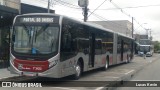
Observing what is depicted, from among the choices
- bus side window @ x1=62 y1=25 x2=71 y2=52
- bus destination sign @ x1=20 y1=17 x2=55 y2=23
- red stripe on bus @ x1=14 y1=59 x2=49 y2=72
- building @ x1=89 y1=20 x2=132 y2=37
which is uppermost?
building @ x1=89 y1=20 x2=132 y2=37

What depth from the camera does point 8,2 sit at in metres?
30.6

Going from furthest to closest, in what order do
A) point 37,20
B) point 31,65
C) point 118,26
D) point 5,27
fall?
point 118,26
point 5,27
point 37,20
point 31,65

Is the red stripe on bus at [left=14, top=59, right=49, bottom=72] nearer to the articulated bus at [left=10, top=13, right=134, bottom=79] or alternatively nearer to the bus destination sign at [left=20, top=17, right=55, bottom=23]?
the articulated bus at [left=10, top=13, right=134, bottom=79]

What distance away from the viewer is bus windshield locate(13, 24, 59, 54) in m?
14.5

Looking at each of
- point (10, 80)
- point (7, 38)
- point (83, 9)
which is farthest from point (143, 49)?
point (10, 80)

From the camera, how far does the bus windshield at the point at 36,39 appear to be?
14.5 meters

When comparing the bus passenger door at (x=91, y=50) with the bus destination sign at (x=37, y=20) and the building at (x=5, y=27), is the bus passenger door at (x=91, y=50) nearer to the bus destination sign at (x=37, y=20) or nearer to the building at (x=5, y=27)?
the bus destination sign at (x=37, y=20)

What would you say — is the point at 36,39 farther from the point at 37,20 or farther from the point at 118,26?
the point at 118,26

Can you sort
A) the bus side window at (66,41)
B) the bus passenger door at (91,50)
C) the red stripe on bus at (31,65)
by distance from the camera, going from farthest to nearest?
1. the bus passenger door at (91,50)
2. the bus side window at (66,41)
3. the red stripe on bus at (31,65)

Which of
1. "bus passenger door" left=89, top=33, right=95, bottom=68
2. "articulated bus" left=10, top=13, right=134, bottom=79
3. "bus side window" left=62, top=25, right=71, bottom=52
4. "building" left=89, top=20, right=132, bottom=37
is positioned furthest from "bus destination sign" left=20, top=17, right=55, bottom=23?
"building" left=89, top=20, right=132, bottom=37

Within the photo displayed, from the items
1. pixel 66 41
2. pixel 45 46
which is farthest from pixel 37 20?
pixel 66 41

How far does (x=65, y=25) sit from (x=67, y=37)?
571 mm

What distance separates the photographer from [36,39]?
14.8m

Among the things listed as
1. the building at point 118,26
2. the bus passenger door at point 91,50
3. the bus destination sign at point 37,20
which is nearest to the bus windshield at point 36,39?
the bus destination sign at point 37,20
